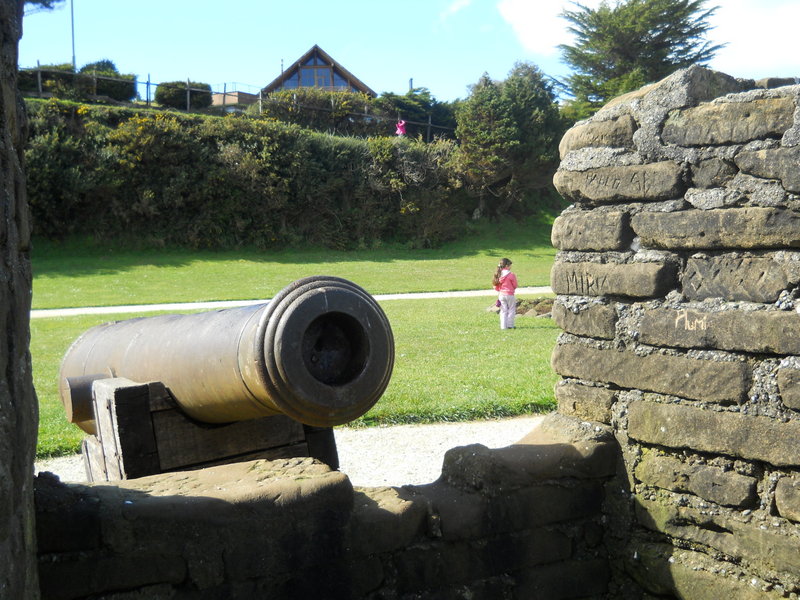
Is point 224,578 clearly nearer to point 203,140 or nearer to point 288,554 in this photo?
point 288,554

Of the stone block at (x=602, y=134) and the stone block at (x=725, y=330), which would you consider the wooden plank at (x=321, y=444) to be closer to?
the stone block at (x=725, y=330)

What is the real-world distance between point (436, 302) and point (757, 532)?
14754 millimetres

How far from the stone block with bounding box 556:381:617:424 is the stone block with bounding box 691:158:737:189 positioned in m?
0.96

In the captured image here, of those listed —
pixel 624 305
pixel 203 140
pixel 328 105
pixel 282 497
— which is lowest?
pixel 282 497

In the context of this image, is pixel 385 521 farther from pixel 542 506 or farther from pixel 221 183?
pixel 221 183

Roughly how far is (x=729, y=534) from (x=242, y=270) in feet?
73.3

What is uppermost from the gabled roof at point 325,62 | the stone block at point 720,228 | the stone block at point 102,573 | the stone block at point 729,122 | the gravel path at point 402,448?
the gabled roof at point 325,62

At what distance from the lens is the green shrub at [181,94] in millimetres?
34094

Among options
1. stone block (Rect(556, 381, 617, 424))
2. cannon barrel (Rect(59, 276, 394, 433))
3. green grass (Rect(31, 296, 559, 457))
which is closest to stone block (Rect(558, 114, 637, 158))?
stone block (Rect(556, 381, 617, 424))

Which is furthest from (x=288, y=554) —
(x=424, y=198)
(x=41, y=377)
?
(x=424, y=198)

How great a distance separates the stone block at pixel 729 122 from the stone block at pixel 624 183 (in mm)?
127

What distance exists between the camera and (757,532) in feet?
9.31

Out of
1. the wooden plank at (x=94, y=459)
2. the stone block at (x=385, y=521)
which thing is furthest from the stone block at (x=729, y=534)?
the wooden plank at (x=94, y=459)

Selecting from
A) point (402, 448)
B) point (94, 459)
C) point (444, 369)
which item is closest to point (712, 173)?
point (94, 459)
